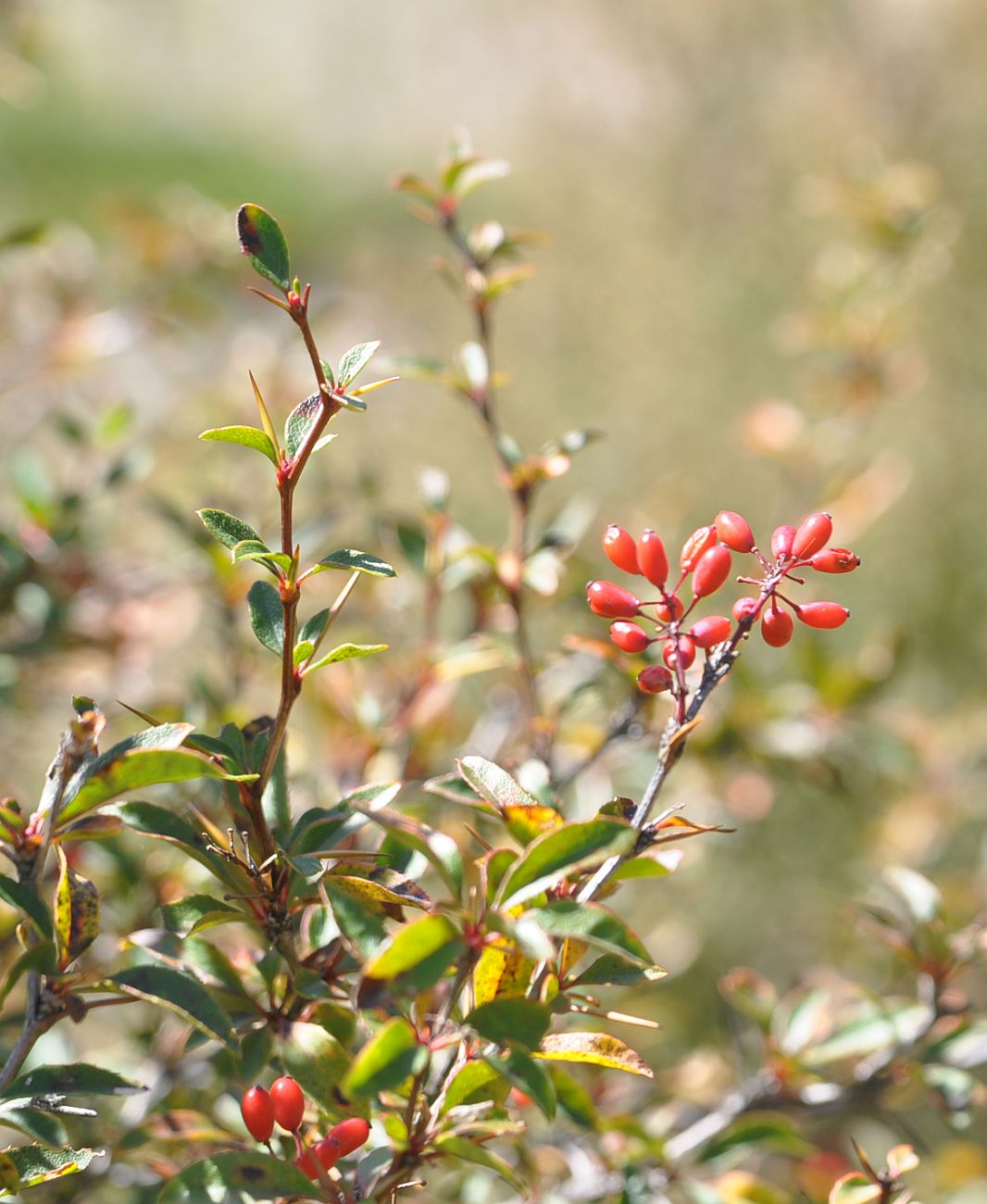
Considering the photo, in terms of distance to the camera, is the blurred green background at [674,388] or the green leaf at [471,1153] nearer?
the green leaf at [471,1153]

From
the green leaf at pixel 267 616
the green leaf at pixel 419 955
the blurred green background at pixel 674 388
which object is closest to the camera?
the green leaf at pixel 419 955

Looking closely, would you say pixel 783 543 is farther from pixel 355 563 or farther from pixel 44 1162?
pixel 44 1162

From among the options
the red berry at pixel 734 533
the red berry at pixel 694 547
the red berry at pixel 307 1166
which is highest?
the red berry at pixel 694 547

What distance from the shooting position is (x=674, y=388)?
2.17 m

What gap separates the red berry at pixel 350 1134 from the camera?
1.34ft

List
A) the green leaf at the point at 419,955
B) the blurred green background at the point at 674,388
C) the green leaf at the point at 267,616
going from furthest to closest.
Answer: the blurred green background at the point at 674,388
the green leaf at the point at 267,616
the green leaf at the point at 419,955

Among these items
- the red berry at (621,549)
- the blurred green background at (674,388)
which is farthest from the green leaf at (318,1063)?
the blurred green background at (674,388)

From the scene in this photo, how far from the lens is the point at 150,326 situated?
1.32m

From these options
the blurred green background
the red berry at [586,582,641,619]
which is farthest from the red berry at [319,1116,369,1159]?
the blurred green background

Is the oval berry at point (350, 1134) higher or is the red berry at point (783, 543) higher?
the red berry at point (783, 543)

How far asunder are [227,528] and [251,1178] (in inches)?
9.5

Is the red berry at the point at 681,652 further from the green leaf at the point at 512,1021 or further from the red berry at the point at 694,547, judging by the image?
the green leaf at the point at 512,1021

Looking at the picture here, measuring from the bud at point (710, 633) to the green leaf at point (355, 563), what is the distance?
12 centimetres

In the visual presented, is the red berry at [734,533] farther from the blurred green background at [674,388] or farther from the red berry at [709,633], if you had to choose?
the blurred green background at [674,388]
